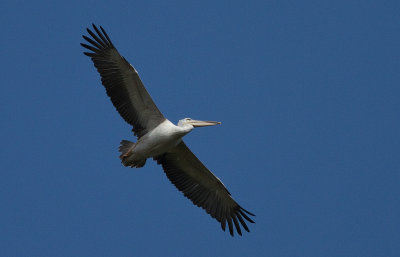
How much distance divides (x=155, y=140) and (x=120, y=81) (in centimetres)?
164

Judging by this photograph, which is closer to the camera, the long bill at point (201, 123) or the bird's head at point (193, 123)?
the bird's head at point (193, 123)

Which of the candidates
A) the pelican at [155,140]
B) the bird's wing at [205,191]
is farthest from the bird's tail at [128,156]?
the bird's wing at [205,191]

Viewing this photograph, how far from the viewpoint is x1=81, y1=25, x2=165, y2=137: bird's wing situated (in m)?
16.0

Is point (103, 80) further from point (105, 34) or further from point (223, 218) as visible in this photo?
point (223, 218)

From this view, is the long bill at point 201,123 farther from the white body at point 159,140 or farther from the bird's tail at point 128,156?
the bird's tail at point 128,156

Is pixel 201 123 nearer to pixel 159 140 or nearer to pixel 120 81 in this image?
pixel 159 140

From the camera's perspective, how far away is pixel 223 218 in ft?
56.7

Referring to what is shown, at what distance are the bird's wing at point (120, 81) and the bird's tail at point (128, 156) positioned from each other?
714 millimetres

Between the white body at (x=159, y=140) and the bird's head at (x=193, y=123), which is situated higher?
the bird's head at (x=193, y=123)

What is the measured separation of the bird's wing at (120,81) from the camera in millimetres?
16016

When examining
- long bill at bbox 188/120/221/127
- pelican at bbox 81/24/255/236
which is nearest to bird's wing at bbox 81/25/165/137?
pelican at bbox 81/24/255/236

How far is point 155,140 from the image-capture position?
1614cm

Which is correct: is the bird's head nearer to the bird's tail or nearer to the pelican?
the pelican

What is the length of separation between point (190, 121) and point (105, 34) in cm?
300
